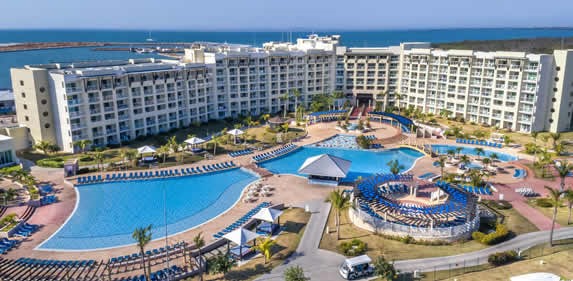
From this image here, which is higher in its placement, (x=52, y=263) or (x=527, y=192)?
(x=527, y=192)

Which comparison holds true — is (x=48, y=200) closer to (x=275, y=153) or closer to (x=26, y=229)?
(x=26, y=229)

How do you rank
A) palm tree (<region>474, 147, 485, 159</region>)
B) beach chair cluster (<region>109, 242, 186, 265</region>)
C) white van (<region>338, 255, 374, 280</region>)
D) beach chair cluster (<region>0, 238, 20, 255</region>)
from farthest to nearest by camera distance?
palm tree (<region>474, 147, 485, 159</region>) < beach chair cluster (<region>0, 238, 20, 255</region>) < beach chair cluster (<region>109, 242, 186, 265</region>) < white van (<region>338, 255, 374, 280</region>)

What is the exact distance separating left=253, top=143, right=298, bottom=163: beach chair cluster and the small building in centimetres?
3408

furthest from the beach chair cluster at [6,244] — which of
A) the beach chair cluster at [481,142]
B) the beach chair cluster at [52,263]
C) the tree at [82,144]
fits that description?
the beach chair cluster at [481,142]

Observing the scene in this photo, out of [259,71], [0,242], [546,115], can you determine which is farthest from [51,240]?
[546,115]

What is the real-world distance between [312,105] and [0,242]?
2652 inches

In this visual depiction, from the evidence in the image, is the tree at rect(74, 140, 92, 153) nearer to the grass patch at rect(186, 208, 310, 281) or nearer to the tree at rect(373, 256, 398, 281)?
the grass patch at rect(186, 208, 310, 281)

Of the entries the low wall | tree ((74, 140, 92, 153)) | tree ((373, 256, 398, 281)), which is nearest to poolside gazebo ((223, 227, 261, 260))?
tree ((373, 256, 398, 281))

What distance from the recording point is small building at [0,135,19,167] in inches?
2373

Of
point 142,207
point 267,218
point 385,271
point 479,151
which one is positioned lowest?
point 142,207

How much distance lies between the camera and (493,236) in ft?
127

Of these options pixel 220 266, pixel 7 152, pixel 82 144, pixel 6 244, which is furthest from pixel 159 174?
pixel 220 266

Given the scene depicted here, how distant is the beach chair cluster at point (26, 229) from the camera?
41.5 metres

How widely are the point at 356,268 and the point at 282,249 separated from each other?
24.1 feet
